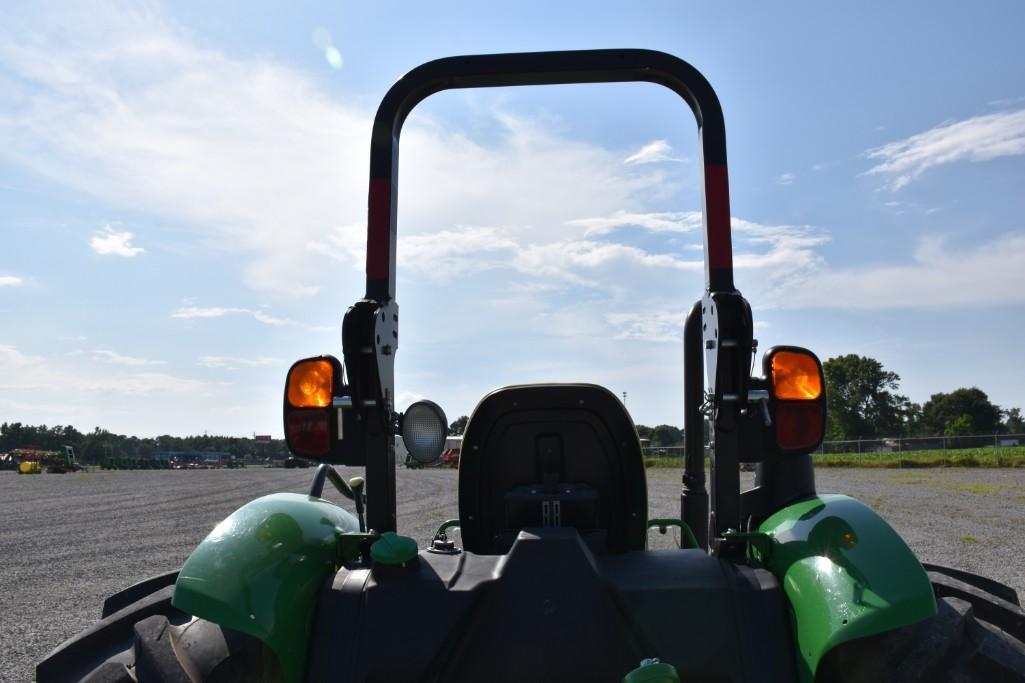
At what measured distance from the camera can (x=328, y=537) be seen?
2553 mm

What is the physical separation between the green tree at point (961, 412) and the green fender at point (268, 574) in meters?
113

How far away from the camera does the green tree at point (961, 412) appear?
102550 millimetres

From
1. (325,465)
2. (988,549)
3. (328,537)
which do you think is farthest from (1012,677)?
(988,549)

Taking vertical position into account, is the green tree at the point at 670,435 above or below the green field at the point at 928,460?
above

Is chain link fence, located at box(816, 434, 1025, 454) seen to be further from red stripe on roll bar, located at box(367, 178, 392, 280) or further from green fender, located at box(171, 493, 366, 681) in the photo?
green fender, located at box(171, 493, 366, 681)

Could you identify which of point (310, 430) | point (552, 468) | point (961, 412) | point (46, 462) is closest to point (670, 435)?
point (552, 468)

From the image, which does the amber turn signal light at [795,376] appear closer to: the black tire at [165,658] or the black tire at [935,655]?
the black tire at [935,655]

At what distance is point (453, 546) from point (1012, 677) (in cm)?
151

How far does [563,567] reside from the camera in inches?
85.7

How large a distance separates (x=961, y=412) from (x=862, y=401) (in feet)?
61.5

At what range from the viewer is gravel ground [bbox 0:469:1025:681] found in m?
7.80

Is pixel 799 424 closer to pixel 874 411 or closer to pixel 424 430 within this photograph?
pixel 424 430

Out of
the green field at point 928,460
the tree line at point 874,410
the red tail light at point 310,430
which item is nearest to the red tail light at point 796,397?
the red tail light at point 310,430

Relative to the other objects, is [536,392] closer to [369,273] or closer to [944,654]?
[369,273]
